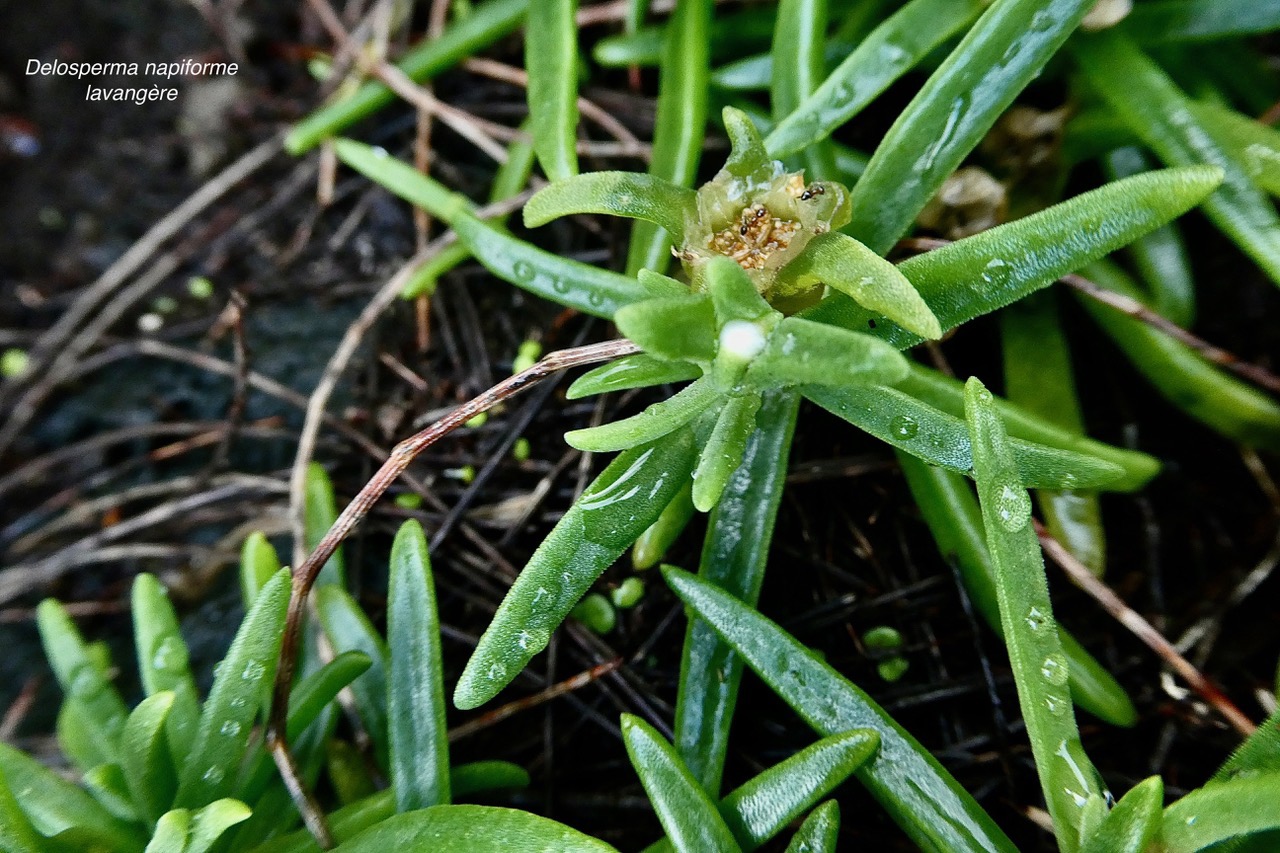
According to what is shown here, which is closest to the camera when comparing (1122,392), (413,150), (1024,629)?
(1024,629)

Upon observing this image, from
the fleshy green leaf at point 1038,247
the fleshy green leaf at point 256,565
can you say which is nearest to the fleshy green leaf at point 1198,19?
the fleshy green leaf at point 1038,247

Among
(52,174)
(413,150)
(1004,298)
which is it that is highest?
(52,174)

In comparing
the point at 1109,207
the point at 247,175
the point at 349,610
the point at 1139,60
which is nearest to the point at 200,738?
the point at 349,610

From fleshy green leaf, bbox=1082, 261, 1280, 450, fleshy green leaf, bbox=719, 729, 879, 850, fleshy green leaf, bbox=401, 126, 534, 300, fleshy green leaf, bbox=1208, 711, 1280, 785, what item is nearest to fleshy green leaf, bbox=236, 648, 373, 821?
fleshy green leaf, bbox=719, 729, 879, 850

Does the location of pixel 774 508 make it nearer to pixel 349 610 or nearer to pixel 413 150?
pixel 349 610

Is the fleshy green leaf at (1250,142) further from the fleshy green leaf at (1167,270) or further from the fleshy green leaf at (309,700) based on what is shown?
the fleshy green leaf at (309,700)

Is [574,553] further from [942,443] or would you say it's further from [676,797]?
[942,443]
